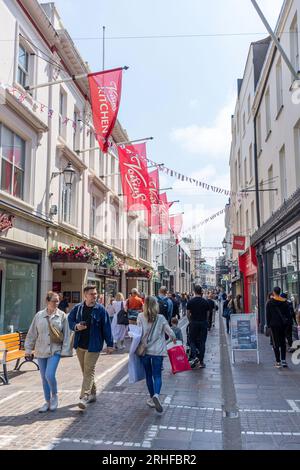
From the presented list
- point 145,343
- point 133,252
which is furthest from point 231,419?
point 133,252

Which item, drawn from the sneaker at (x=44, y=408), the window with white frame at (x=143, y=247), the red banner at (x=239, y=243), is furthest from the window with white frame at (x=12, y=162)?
the window with white frame at (x=143, y=247)

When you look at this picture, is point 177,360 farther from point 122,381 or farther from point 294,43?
point 294,43

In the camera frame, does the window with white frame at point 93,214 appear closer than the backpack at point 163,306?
No

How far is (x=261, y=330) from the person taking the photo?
59.1 ft

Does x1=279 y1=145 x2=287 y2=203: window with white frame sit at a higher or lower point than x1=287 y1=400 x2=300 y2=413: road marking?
higher

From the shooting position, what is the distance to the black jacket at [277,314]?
962cm

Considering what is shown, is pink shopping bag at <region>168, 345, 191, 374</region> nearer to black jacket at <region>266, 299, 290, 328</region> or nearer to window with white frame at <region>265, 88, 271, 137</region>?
black jacket at <region>266, 299, 290, 328</region>

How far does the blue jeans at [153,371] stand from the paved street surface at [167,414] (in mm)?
327

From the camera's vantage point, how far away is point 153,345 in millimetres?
6406

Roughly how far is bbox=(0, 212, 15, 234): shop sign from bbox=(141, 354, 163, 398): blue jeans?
6391mm

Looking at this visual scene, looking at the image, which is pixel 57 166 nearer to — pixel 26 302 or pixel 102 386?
pixel 26 302

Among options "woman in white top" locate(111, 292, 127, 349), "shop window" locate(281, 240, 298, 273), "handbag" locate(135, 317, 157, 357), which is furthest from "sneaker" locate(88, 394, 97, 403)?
"shop window" locate(281, 240, 298, 273)

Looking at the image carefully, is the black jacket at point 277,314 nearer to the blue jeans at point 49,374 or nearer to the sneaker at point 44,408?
the blue jeans at point 49,374

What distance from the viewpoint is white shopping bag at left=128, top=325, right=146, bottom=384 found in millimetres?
6402
